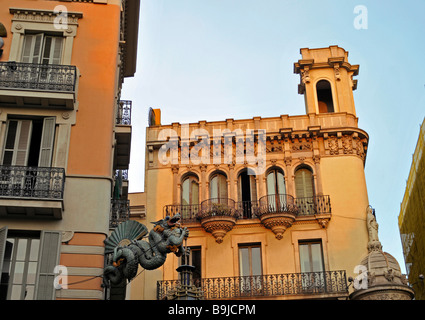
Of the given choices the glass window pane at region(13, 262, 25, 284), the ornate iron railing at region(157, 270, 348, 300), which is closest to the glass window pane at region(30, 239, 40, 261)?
the glass window pane at region(13, 262, 25, 284)

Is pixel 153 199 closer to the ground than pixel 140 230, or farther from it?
farther from it

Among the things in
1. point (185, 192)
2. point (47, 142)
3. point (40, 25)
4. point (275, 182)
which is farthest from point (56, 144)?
point (275, 182)

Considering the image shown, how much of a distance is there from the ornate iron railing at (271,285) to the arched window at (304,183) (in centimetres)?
375

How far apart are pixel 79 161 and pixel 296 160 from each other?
14090 millimetres

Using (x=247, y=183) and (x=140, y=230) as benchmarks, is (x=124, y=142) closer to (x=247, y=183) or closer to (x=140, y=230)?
(x=140, y=230)

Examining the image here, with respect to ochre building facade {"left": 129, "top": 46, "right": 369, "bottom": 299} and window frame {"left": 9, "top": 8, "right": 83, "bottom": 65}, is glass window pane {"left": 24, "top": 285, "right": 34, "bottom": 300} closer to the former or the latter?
window frame {"left": 9, "top": 8, "right": 83, "bottom": 65}

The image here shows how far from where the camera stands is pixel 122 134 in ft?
69.2

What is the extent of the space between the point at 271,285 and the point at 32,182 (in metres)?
13.2

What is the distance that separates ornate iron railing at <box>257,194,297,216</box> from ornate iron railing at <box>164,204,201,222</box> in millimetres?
2822

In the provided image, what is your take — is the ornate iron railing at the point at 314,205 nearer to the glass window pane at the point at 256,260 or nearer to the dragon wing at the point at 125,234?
the glass window pane at the point at 256,260

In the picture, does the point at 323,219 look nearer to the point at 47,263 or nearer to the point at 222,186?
the point at 222,186

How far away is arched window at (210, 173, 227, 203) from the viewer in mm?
29359
